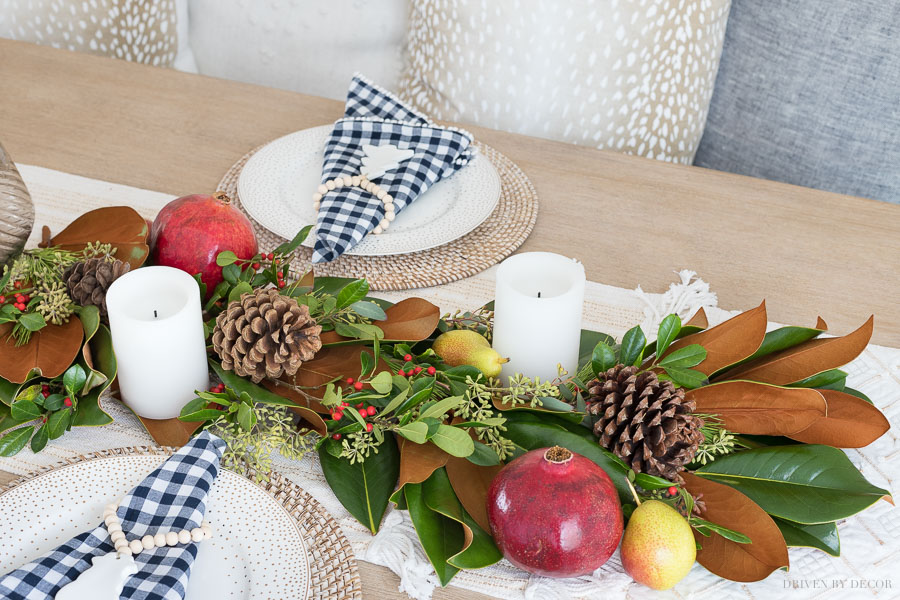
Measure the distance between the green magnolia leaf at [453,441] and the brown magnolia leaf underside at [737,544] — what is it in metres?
0.16

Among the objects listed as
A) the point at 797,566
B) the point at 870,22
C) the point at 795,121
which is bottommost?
the point at 797,566

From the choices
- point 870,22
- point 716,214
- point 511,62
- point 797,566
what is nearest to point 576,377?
point 797,566

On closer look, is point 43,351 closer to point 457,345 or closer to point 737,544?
point 457,345

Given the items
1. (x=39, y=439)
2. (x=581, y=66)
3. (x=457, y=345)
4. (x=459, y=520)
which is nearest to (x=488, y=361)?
(x=457, y=345)

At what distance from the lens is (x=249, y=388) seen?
0.61 metres

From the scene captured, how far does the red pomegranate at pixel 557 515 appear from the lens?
1.61 feet

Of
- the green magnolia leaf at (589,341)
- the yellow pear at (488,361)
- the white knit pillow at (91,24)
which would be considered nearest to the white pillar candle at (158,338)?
the yellow pear at (488,361)

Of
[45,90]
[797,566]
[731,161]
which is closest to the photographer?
[797,566]

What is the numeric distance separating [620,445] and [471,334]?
15cm

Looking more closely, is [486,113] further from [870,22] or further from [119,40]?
[119,40]

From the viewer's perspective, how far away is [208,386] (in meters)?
0.65

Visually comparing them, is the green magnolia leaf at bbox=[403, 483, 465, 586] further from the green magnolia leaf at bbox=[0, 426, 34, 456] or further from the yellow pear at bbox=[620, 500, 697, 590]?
the green magnolia leaf at bbox=[0, 426, 34, 456]

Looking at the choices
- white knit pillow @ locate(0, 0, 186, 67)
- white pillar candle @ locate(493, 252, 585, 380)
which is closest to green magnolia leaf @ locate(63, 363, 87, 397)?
white pillar candle @ locate(493, 252, 585, 380)

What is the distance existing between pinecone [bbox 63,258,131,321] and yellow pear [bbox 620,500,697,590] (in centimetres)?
45
